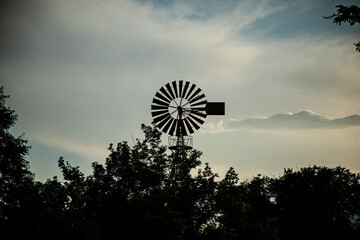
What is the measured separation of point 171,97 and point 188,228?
952 centimetres

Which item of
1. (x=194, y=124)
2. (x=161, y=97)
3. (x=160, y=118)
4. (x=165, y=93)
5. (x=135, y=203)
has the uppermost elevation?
(x=165, y=93)

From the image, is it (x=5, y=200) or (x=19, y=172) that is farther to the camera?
(x=19, y=172)

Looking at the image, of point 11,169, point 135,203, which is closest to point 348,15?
point 135,203

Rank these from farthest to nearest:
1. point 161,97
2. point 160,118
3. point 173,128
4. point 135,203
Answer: point 161,97, point 160,118, point 173,128, point 135,203

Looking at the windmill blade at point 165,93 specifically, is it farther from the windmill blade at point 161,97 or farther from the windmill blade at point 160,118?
the windmill blade at point 160,118

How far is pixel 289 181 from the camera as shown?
116 feet

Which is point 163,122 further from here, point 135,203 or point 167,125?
point 135,203

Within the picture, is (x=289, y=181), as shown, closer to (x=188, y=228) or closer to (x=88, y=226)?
(x=188, y=228)

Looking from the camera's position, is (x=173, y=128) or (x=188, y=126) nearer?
(x=173, y=128)

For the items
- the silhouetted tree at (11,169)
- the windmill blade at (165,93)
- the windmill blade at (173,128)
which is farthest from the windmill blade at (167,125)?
the silhouetted tree at (11,169)

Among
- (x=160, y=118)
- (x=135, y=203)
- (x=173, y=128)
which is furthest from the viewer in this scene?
(x=160, y=118)

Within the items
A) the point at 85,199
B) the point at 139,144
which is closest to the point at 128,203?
the point at 85,199

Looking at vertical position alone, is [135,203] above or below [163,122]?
below

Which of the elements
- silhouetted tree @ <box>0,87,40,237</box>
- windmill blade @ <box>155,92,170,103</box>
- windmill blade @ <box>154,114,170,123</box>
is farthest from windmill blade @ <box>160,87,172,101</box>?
silhouetted tree @ <box>0,87,40,237</box>
